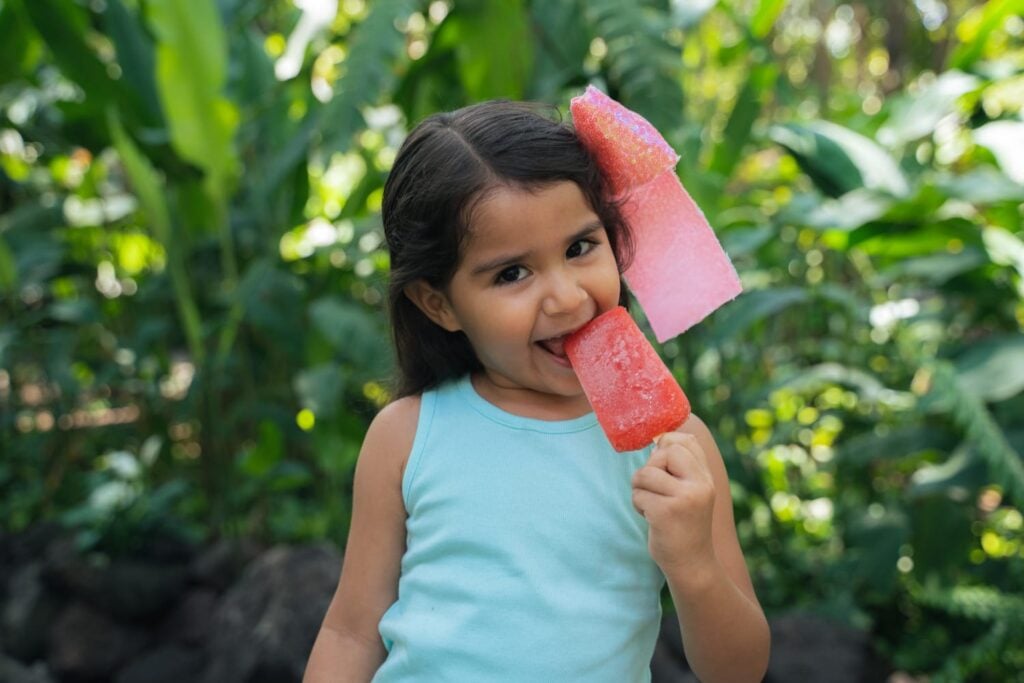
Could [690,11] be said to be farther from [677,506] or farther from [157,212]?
[677,506]

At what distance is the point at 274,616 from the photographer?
2576mm

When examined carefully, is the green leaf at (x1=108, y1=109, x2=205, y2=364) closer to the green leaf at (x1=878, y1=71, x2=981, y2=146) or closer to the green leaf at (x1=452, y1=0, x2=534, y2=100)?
the green leaf at (x1=452, y1=0, x2=534, y2=100)

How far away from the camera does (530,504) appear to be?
1227mm

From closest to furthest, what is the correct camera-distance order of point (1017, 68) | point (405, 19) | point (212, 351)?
point (405, 19) → point (1017, 68) → point (212, 351)

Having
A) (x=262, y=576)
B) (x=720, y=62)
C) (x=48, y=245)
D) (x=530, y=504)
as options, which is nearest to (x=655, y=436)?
(x=530, y=504)

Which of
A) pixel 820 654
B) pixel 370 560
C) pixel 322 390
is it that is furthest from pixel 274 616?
pixel 370 560

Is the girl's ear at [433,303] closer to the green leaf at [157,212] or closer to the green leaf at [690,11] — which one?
the green leaf at [690,11]

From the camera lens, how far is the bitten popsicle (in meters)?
1.16

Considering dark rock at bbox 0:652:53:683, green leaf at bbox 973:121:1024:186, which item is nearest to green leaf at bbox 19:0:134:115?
dark rock at bbox 0:652:53:683

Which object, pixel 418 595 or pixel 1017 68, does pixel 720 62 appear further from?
pixel 418 595

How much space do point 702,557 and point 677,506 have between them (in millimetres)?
76

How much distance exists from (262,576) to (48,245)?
5.33 feet

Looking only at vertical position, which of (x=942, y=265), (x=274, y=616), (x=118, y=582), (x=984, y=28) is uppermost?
(x=984, y=28)

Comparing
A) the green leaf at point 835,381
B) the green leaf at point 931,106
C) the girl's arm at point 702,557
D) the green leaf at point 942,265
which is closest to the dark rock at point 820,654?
the green leaf at point 835,381
